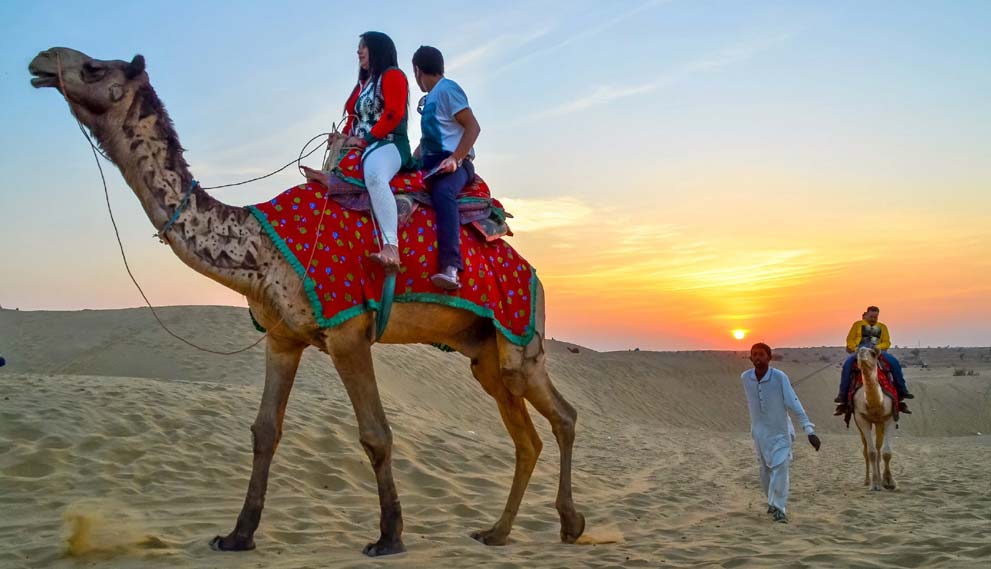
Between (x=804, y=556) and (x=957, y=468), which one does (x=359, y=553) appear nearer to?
(x=804, y=556)

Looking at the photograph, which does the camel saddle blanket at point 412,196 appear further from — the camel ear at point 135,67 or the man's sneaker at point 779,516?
the man's sneaker at point 779,516

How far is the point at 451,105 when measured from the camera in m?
6.75

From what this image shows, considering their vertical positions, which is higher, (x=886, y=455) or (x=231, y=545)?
(x=886, y=455)

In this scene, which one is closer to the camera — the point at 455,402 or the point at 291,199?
the point at 291,199

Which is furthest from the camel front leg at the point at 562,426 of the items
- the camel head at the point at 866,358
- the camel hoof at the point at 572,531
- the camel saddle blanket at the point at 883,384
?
the camel saddle blanket at the point at 883,384

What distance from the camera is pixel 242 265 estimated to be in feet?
19.6

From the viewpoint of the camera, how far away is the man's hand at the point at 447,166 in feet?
21.5

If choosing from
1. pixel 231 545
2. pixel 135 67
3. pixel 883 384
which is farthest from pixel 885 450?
pixel 135 67

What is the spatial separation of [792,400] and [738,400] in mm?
26001

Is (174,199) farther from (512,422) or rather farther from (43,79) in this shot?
(512,422)

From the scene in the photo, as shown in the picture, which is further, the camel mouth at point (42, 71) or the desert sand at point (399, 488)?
the desert sand at point (399, 488)

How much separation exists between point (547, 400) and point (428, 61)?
9.30ft

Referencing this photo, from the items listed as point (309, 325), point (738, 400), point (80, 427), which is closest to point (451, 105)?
point (309, 325)

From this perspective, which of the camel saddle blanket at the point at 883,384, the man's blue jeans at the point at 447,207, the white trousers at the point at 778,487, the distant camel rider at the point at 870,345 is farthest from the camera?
the distant camel rider at the point at 870,345
